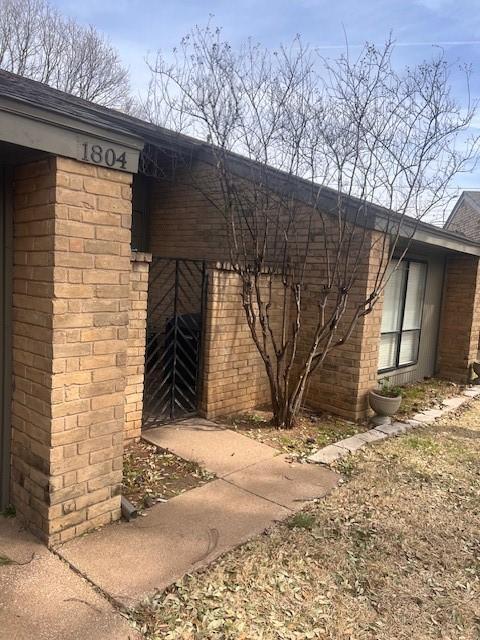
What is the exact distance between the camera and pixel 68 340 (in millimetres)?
2770

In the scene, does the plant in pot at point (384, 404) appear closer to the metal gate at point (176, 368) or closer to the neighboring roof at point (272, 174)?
the neighboring roof at point (272, 174)

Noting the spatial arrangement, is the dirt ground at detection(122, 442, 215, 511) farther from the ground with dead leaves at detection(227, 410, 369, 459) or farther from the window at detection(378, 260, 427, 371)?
the window at detection(378, 260, 427, 371)

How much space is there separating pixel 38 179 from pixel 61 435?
1.48 m

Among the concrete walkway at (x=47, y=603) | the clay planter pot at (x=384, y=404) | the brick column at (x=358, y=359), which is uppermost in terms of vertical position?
the brick column at (x=358, y=359)

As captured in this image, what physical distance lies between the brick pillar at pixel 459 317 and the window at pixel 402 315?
3.41ft

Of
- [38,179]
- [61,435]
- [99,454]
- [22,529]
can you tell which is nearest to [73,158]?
[38,179]

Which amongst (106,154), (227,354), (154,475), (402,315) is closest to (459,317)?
(402,315)

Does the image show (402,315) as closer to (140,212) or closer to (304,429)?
(304,429)

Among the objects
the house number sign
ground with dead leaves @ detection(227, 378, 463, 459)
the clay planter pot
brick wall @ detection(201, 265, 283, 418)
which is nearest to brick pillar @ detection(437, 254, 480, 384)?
ground with dead leaves @ detection(227, 378, 463, 459)

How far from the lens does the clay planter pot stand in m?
5.86

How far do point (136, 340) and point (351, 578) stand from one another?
2688mm

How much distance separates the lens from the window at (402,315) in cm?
759

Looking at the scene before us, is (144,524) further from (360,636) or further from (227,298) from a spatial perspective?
(227,298)

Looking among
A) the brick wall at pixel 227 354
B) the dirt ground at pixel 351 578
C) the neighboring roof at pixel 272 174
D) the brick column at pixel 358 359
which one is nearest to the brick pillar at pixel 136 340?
the brick wall at pixel 227 354
